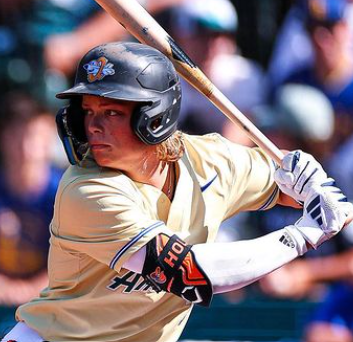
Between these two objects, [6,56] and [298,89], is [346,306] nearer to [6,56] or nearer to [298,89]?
[298,89]

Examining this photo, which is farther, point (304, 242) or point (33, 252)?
point (33, 252)

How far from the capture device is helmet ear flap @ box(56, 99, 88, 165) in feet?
12.1

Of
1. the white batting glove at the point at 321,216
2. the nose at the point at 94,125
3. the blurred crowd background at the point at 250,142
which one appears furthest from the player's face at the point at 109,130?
the blurred crowd background at the point at 250,142

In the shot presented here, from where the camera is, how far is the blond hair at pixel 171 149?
3863 mm

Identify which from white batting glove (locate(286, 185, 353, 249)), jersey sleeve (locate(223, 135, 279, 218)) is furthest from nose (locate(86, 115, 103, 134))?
white batting glove (locate(286, 185, 353, 249))

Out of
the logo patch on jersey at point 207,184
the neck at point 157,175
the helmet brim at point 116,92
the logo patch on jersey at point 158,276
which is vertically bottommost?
the logo patch on jersey at point 158,276

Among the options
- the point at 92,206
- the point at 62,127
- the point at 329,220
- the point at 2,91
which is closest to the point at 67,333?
the point at 92,206

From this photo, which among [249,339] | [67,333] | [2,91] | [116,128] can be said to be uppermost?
[116,128]

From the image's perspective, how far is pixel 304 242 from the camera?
12.0 feet

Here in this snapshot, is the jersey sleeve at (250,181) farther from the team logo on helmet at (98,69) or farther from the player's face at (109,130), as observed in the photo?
the team logo on helmet at (98,69)

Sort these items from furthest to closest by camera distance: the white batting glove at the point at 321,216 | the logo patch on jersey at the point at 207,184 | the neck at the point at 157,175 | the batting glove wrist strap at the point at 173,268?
the logo patch on jersey at the point at 207,184, the neck at the point at 157,175, the white batting glove at the point at 321,216, the batting glove wrist strap at the point at 173,268

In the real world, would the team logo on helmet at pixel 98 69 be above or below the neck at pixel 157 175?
above

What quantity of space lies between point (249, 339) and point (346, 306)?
2.42 ft

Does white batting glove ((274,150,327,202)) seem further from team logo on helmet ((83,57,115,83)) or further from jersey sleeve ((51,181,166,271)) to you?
team logo on helmet ((83,57,115,83))
